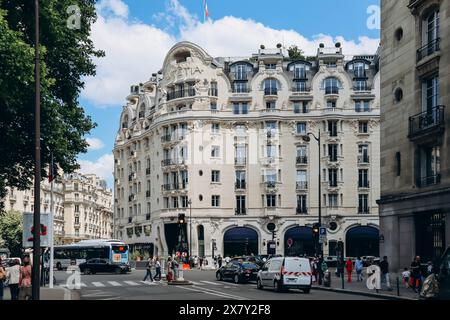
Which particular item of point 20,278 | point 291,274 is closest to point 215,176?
point 291,274

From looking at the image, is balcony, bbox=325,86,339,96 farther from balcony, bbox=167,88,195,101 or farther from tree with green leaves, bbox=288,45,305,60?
balcony, bbox=167,88,195,101

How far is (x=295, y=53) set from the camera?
9538 centimetres

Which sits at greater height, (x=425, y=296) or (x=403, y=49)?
(x=403, y=49)

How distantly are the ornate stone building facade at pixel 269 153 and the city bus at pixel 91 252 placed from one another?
15421 millimetres

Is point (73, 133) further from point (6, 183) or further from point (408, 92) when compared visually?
point (408, 92)

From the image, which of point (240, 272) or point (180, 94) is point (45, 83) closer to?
point (240, 272)

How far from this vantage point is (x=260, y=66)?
83188mm

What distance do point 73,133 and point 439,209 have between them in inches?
714

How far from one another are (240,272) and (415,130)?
46.3ft

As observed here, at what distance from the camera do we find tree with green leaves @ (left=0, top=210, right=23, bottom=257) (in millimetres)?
93688

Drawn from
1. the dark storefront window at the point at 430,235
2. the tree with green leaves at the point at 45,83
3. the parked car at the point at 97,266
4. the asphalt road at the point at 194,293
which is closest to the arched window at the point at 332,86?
the parked car at the point at 97,266

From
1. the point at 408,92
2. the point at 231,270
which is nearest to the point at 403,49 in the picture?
the point at 408,92

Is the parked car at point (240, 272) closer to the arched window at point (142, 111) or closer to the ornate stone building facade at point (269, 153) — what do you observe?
the ornate stone building facade at point (269, 153)

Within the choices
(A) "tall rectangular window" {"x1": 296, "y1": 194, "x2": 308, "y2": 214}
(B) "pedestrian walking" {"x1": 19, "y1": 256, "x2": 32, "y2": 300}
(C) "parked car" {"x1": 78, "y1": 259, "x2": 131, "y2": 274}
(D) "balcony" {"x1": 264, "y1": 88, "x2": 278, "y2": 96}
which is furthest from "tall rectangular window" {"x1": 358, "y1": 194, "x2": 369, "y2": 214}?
(B) "pedestrian walking" {"x1": 19, "y1": 256, "x2": 32, "y2": 300}
